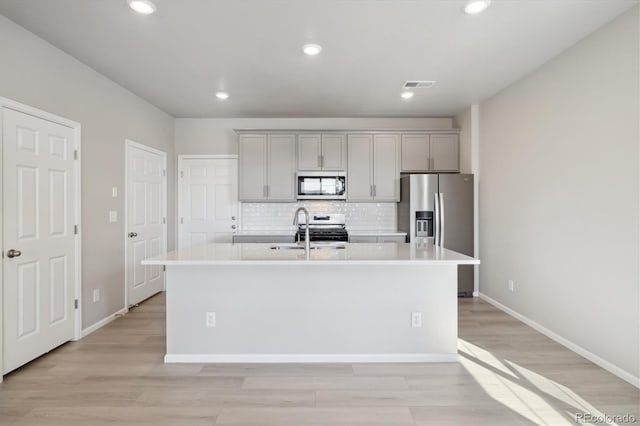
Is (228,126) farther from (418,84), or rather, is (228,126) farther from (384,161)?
(418,84)

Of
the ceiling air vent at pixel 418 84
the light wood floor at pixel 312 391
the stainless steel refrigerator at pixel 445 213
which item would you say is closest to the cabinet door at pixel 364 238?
the stainless steel refrigerator at pixel 445 213

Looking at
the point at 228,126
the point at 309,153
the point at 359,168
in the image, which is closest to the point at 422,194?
the point at 359,168

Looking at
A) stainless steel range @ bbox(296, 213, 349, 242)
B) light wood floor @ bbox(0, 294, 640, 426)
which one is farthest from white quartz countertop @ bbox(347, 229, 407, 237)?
light wood floor @ bbox(0, 294, 640, 426)

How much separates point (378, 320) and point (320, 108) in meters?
3.24

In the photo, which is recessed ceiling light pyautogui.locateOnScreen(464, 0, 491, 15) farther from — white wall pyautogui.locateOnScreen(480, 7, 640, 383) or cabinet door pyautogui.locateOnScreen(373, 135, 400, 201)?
cabinet door pyautogui.locateOnScreen(373, 135, 400, 201)

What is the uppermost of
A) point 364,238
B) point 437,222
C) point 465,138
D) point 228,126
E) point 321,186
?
point 228,126

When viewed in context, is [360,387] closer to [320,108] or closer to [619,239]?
[619,239]

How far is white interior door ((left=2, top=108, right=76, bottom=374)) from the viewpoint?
2707mm

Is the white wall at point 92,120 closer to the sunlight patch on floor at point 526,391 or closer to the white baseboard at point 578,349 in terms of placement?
the sunlight patch on floor at point 526,391

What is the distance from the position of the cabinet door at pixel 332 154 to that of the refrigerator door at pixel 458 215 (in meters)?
1.39

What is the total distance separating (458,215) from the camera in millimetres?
4992

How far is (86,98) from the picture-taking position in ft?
11.8

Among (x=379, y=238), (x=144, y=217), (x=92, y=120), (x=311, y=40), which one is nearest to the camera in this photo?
(x=311, y=40)

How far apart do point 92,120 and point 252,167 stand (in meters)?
2.13
